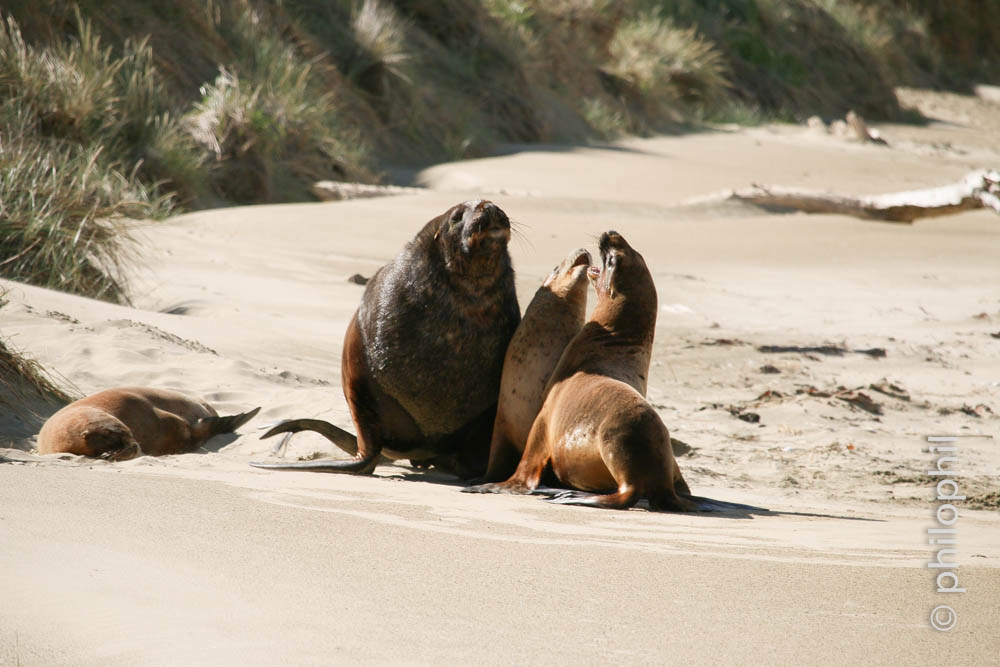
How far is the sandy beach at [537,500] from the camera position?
2541 millimetres

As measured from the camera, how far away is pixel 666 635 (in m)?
2.58

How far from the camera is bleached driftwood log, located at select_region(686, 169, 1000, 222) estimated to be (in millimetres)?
11172

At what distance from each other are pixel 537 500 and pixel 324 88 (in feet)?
45.0

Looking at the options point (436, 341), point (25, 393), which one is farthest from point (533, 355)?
point (25, 393)

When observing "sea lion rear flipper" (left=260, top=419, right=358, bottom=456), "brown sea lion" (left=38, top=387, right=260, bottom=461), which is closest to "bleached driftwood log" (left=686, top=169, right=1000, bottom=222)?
"sea lion rear flipper" (left=260, top=419, right=358, bottom=456)

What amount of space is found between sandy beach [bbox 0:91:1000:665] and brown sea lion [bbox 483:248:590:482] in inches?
14.2

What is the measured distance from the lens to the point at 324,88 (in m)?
17.0

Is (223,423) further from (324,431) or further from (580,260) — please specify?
(580,260)

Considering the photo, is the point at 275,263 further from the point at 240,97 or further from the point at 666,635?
the point at 666,635

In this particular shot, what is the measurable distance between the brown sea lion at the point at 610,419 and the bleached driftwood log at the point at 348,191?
8.95 metres

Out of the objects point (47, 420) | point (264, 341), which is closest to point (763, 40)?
point (264, 341)

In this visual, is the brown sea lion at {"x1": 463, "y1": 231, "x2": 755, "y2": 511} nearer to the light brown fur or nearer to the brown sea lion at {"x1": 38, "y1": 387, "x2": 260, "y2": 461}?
the light brown fur

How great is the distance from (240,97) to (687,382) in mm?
8349

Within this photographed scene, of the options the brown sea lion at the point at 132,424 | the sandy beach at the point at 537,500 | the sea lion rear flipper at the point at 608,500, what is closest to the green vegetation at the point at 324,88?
the sandy beach at the point at 537,500
